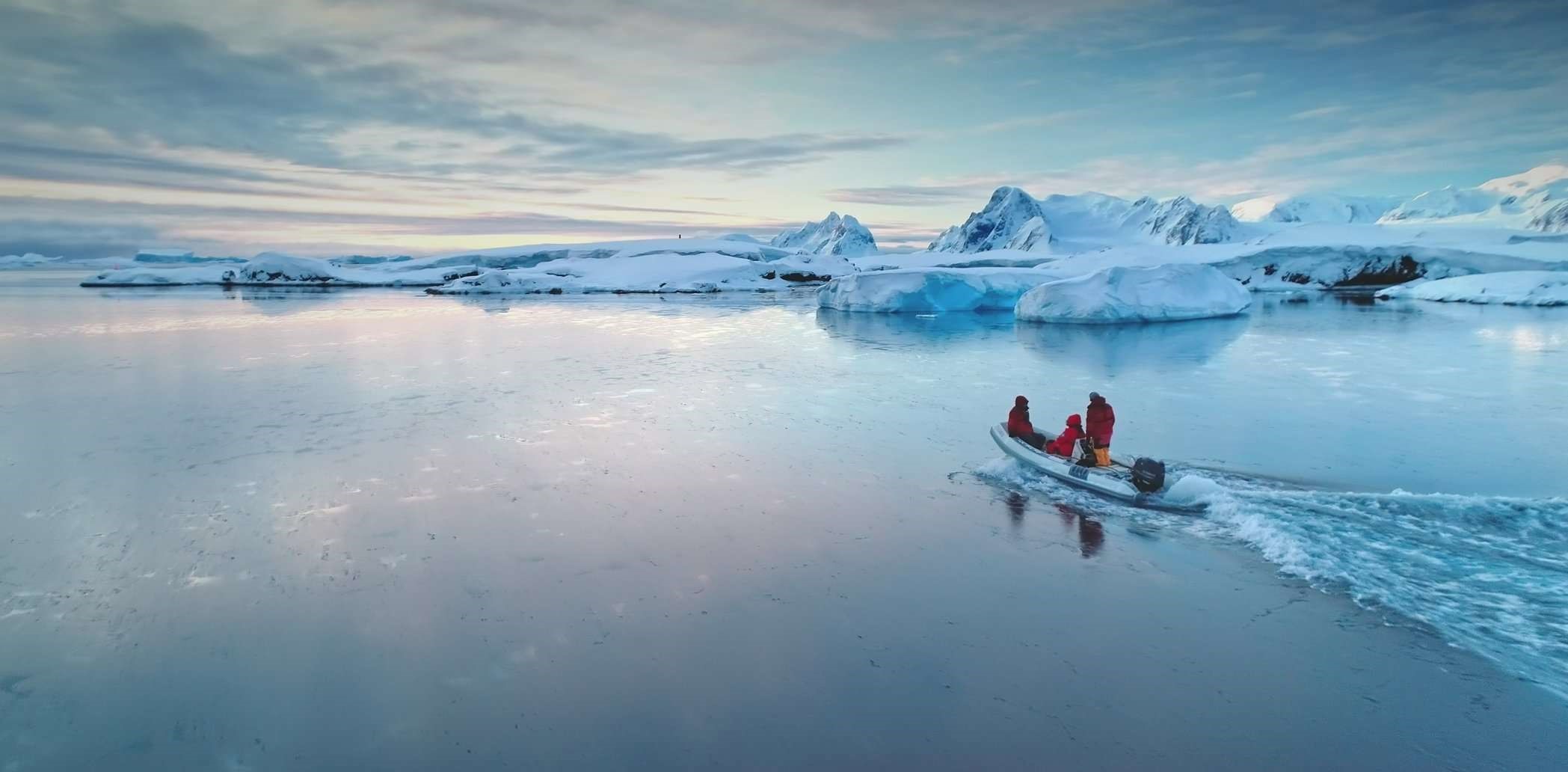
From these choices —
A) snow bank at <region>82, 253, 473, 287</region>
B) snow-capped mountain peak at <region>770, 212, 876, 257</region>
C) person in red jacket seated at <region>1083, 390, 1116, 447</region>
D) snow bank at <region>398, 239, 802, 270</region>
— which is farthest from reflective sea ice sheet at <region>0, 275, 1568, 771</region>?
snow-capped mountain peak at <region>770, 212, 876, 257</region>

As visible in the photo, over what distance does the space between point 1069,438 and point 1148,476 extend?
3.49 feet

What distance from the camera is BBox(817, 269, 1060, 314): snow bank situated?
32.4 meters

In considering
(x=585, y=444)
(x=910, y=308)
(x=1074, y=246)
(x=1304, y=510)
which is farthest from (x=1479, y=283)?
(x=1074, y=246)

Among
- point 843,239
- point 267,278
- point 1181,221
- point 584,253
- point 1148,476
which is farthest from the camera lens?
point 843,239

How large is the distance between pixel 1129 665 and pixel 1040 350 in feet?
49.6

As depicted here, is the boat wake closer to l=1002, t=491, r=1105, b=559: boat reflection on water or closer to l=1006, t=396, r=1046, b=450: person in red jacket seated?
l=1002, t=491, r=1105, b=559: boat reflection on water

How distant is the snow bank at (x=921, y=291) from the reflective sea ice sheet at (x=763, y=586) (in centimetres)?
2081

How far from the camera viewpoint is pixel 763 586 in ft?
17.1

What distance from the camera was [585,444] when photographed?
895cm

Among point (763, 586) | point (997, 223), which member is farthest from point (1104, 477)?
point (997, 223)

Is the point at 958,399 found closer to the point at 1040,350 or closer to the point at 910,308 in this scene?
the point at 1040,350

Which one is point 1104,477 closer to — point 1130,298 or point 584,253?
point 1130,298

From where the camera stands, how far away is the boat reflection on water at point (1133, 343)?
1605 centimetres

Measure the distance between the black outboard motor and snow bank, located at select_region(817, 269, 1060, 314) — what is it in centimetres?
2583
